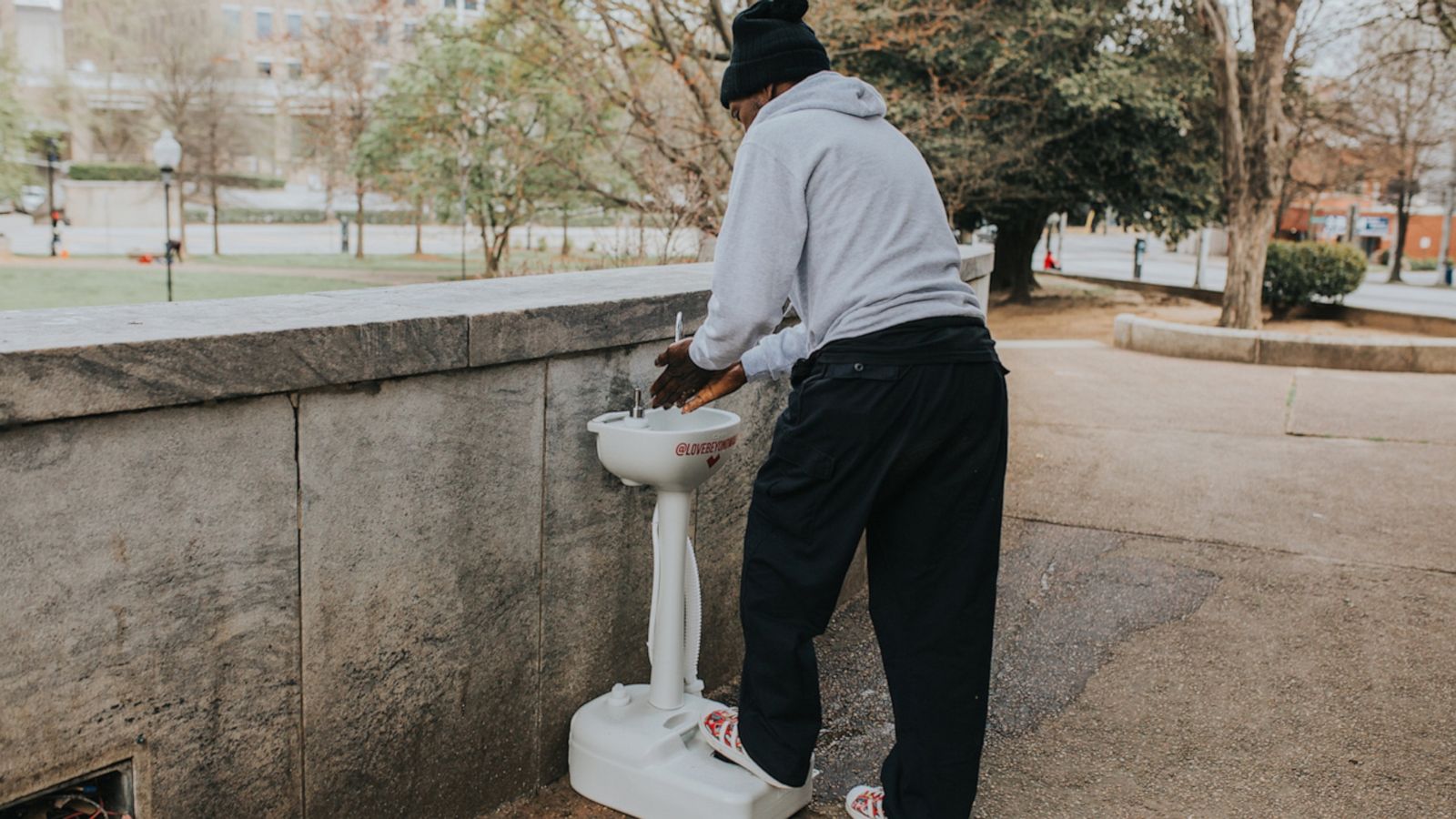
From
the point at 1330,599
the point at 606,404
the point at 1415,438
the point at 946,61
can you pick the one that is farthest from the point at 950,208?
the point at 606,404

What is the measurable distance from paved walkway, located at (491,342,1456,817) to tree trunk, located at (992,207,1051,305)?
1527 cm

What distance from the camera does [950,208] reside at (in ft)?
64.4

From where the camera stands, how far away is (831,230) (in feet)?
9.19

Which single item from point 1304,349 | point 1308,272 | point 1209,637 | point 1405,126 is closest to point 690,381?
point 1209,637

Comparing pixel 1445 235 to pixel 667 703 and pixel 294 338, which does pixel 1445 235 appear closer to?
pixel 667 703

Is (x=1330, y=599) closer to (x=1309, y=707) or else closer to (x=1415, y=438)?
(x=1309, y=707)

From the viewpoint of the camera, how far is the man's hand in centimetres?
325

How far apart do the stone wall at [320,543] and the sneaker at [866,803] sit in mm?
816

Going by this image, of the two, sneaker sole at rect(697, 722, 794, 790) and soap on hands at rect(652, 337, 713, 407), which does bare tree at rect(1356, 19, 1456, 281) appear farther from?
sneaker sole at rect(697, 722, 794, 790)

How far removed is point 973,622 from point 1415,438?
275 inches

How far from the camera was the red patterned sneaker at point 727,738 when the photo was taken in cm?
324

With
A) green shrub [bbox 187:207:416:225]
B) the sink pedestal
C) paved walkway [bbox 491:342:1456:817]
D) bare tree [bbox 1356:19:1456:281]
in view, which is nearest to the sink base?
the sink pedestal

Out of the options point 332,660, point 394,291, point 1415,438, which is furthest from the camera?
point 1415,438

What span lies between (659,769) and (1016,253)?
21700 millimetres
